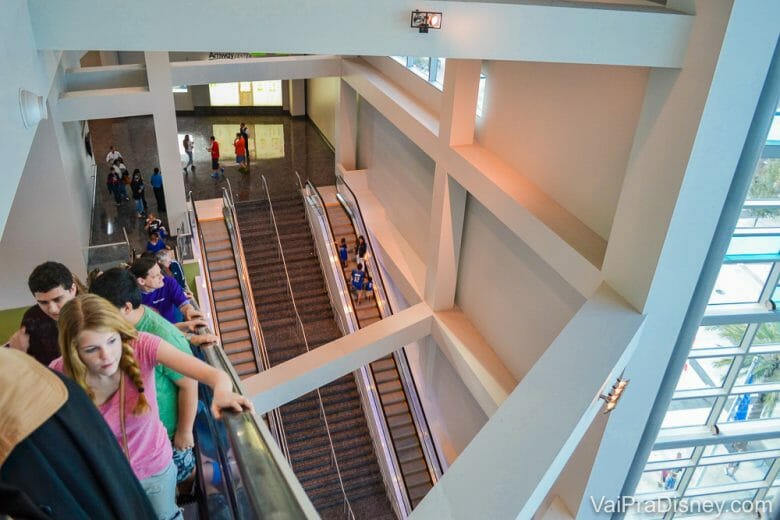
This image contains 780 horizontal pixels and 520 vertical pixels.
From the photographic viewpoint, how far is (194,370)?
2.54 m

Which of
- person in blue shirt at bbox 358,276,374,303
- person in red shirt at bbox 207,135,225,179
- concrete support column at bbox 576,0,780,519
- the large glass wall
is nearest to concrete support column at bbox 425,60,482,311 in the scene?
person in blue shirt at bbox 358,276,374,303

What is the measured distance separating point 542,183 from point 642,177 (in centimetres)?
319

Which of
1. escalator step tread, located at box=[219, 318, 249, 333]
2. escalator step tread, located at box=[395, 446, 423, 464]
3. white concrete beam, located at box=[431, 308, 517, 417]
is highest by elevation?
white concrete beam, located at box=[431, 308, 517, 417]

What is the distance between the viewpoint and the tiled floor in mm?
16797

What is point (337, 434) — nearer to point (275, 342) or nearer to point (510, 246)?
point (275, 342)

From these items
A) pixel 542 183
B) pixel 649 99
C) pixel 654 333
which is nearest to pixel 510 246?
pixel 542 183

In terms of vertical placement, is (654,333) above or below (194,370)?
below

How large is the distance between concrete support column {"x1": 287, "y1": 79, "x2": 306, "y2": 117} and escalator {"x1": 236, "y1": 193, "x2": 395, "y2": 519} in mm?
7864

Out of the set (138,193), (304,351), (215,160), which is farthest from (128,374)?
(215,160)

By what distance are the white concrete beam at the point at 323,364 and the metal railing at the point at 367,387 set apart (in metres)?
2.40

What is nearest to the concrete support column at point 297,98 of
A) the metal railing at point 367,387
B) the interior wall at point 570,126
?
the metal railing at point 367,387

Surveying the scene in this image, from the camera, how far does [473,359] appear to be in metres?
12.0

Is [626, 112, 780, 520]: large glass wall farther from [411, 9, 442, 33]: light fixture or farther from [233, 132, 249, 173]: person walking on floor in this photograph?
[233, 132, 249, 173]: person walking on floor

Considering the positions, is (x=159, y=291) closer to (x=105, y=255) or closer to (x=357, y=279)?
(x=105, y=255)
